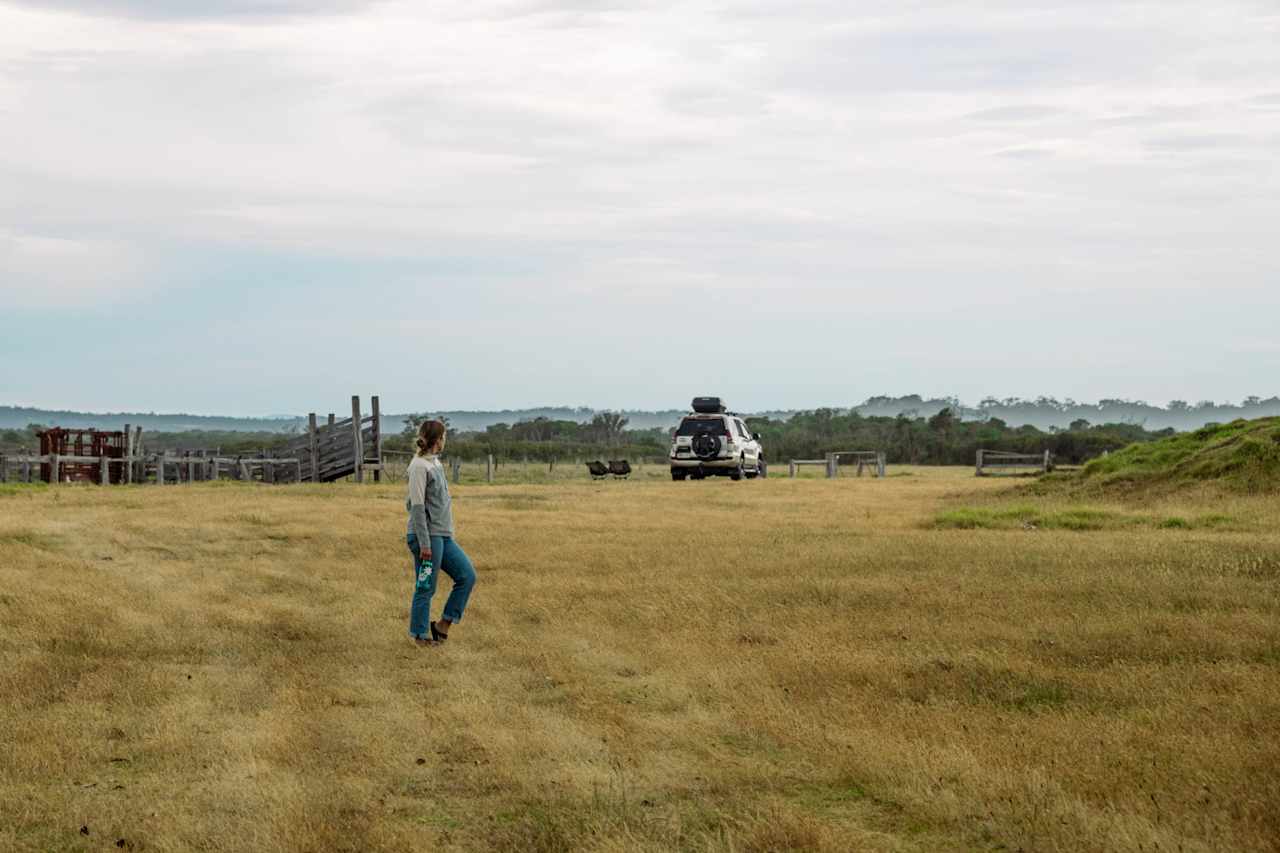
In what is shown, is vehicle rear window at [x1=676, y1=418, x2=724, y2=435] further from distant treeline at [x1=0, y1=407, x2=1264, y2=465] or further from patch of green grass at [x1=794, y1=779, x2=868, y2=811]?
patch of green grass at [x1=794, y1=779, x2=868, y2=811]

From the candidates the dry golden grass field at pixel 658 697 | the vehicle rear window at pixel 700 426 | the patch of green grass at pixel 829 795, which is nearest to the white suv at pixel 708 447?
the vehicle rear window at pixel 700 426

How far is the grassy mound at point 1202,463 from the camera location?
1027 inches

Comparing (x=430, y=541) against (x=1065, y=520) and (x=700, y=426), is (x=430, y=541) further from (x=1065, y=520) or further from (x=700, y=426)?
(x=700, y=426)

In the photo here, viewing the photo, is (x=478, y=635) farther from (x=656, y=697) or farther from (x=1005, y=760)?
(x=1005, y=760)

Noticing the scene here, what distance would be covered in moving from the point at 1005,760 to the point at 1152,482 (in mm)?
21459

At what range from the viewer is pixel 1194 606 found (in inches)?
527

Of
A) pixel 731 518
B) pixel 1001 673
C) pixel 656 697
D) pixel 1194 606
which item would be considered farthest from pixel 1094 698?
pixel 731 518

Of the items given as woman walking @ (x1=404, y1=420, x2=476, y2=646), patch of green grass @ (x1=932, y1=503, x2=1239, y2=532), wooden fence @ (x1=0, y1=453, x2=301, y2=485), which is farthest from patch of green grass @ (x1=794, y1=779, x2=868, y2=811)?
wooden fence @ (x1=0, y1=453, x2=301, y2=485)

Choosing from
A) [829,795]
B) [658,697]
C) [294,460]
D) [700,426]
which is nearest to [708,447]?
[700,426]

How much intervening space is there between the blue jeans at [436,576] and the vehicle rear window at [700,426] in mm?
29219

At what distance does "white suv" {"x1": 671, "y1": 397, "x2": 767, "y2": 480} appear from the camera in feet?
137

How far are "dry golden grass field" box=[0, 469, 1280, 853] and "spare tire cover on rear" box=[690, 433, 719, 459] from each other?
2123 cm

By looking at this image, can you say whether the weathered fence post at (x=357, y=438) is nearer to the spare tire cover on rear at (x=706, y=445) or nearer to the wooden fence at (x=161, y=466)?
the wooden fence at (x=161, y=466)

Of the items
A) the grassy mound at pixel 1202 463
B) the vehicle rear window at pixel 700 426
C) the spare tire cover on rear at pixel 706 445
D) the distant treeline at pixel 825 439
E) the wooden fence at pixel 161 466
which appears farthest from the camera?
the distant treeline at pixel 825 439
